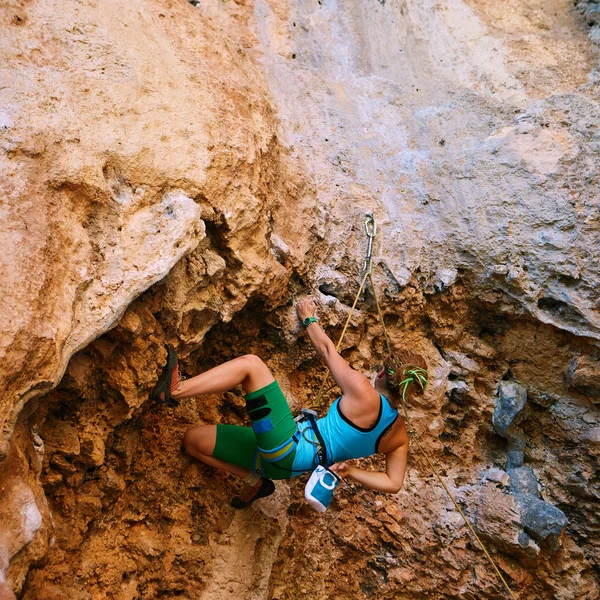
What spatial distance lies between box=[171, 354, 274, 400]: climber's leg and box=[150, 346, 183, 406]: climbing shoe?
0.09 ft

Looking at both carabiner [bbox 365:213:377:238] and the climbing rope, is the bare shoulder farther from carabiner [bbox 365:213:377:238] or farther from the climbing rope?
carabiner [bbox 365:213:377:238]

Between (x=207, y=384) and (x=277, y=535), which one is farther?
(x=277, y=535)

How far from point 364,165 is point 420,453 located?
171 cm

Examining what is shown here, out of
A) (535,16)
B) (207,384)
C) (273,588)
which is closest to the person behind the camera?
(207,384)

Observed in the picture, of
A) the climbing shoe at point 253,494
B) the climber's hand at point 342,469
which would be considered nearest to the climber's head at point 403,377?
the climber's hand at point 342,469

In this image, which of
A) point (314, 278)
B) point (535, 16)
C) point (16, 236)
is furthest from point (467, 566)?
point (535, 16)

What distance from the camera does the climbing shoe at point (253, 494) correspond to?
301 centimetres

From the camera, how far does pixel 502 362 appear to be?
3564 millimetres

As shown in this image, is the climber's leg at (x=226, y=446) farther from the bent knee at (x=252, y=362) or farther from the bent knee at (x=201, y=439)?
the bent knee at (x=252, y=362)

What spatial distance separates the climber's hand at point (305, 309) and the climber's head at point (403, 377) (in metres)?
0.48

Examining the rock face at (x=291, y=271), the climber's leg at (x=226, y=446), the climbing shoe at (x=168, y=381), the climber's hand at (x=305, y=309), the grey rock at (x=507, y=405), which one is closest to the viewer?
the rock face at (x=291, y=271)

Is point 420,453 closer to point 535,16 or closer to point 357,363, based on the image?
point 357,363

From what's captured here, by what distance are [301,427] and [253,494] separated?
46 centimetres

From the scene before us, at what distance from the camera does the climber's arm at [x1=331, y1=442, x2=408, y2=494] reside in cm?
286
